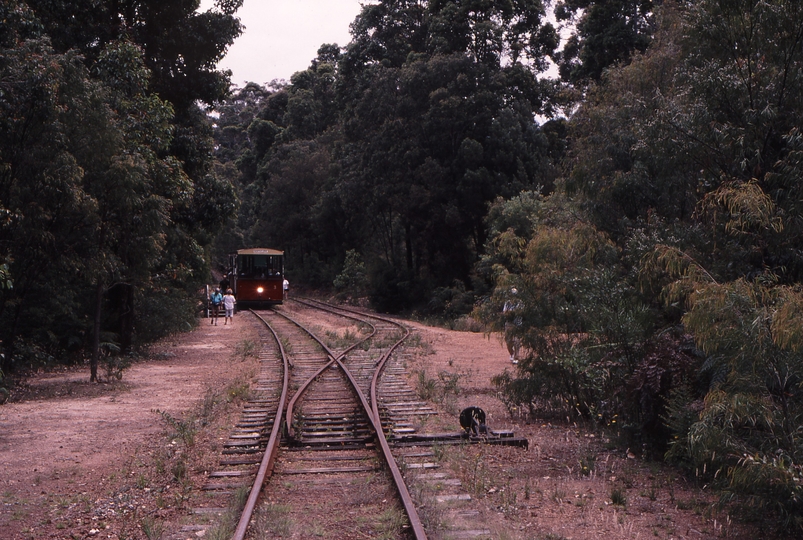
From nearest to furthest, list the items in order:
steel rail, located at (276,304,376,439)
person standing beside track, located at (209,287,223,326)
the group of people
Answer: steel rail, located at (276,304,376,439) → the group of people → person standing beside track, located at (209,287,223,326)

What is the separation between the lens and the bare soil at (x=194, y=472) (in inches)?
255

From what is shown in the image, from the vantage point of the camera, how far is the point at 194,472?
8.16 meters

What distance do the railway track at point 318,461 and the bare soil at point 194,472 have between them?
0.43m

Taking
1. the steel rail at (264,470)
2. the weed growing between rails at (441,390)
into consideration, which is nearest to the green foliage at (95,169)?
the steel rail at (264,470)

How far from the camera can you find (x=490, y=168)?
36.8 metres

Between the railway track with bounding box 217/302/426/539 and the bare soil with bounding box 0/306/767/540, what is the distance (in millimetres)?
430

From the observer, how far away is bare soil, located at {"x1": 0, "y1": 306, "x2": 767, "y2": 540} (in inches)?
255

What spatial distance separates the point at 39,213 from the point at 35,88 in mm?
1936

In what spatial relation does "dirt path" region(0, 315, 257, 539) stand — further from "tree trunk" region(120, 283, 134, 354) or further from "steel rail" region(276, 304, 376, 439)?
"steel rail" region(276, 304, 376, 439)

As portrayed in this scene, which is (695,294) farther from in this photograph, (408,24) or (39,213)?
(408,24)

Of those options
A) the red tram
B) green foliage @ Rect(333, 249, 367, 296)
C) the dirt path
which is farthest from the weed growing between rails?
green foliage @ Rect(333, 249, 367, 296)

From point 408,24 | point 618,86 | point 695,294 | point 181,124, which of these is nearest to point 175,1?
point 181,124

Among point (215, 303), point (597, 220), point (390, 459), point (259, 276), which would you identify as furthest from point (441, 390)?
point (259, 276)

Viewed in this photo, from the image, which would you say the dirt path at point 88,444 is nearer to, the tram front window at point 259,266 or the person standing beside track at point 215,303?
the person standing beside track at point 215,303
